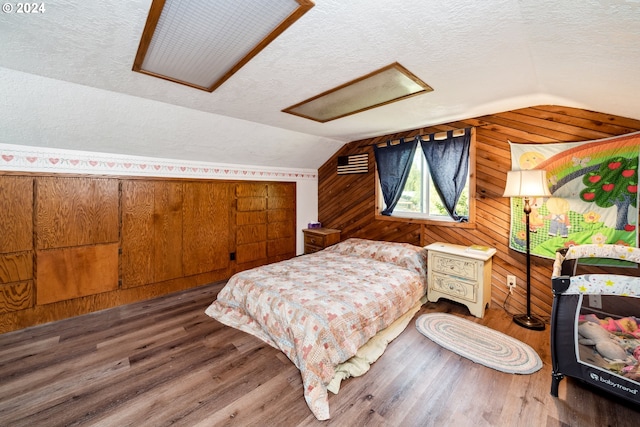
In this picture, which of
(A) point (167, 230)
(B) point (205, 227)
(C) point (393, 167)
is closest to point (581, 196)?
(C) point (393, 167)

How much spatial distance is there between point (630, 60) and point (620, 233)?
1591 millimetres

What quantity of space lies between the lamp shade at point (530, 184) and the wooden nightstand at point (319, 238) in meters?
2.64

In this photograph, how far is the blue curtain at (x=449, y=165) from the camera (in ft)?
10.2

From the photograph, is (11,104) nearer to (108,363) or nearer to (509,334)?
(108,363)

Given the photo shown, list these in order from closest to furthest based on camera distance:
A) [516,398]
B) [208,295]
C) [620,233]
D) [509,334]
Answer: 1. [516,398]
2. [620,233]
3. [509,334]
4. [208,295]

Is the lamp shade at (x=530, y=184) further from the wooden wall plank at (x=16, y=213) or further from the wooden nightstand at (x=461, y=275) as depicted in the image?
the wooden wall plank at (x=16, y=213)

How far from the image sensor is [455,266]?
9.33ft

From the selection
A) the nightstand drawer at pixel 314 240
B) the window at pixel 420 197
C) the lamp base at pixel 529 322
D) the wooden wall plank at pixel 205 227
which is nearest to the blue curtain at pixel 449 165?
the window at pixel 420 197

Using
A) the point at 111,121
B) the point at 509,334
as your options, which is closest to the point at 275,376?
the point at 509,334

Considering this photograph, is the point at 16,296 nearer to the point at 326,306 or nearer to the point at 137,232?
the point at 137,232

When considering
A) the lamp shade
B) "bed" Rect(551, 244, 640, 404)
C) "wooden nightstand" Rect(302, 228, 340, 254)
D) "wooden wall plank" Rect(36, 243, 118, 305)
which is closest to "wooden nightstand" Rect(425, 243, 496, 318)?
the lamp shade

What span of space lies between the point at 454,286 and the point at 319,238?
88.7 inches

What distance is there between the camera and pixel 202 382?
182cm

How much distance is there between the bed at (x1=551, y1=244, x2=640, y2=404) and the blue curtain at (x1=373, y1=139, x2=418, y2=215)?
7.05ft
